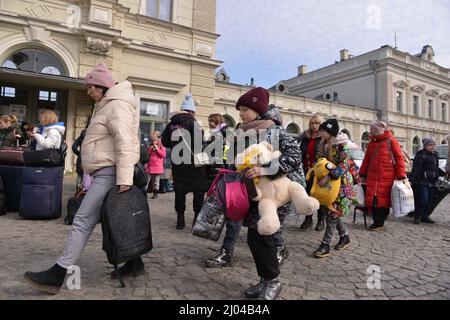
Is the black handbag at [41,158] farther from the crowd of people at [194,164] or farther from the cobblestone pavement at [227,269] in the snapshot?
the cobblestone pavement at [227,269]

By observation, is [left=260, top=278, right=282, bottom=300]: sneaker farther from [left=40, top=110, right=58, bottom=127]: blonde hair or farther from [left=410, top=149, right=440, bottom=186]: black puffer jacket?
[left=410, top=149, right=440, bottom=186]: black puffer jacket

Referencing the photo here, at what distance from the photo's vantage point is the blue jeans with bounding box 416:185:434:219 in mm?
6625

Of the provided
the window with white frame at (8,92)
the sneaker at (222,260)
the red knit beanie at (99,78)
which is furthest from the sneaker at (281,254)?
the window with white frame at (8,92)

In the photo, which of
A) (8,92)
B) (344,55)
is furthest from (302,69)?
(8,92)

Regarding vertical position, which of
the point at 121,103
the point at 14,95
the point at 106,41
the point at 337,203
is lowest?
the point at 337,203

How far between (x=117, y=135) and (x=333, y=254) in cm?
296

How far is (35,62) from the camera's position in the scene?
36.3 ft

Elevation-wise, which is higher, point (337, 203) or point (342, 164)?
point (342, 164)

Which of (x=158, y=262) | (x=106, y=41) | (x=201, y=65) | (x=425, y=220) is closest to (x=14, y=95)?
(x=106, y=41)

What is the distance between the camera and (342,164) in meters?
4.12

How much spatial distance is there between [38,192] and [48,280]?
10.6 feet

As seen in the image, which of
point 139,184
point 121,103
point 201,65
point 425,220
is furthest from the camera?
point 201,65
